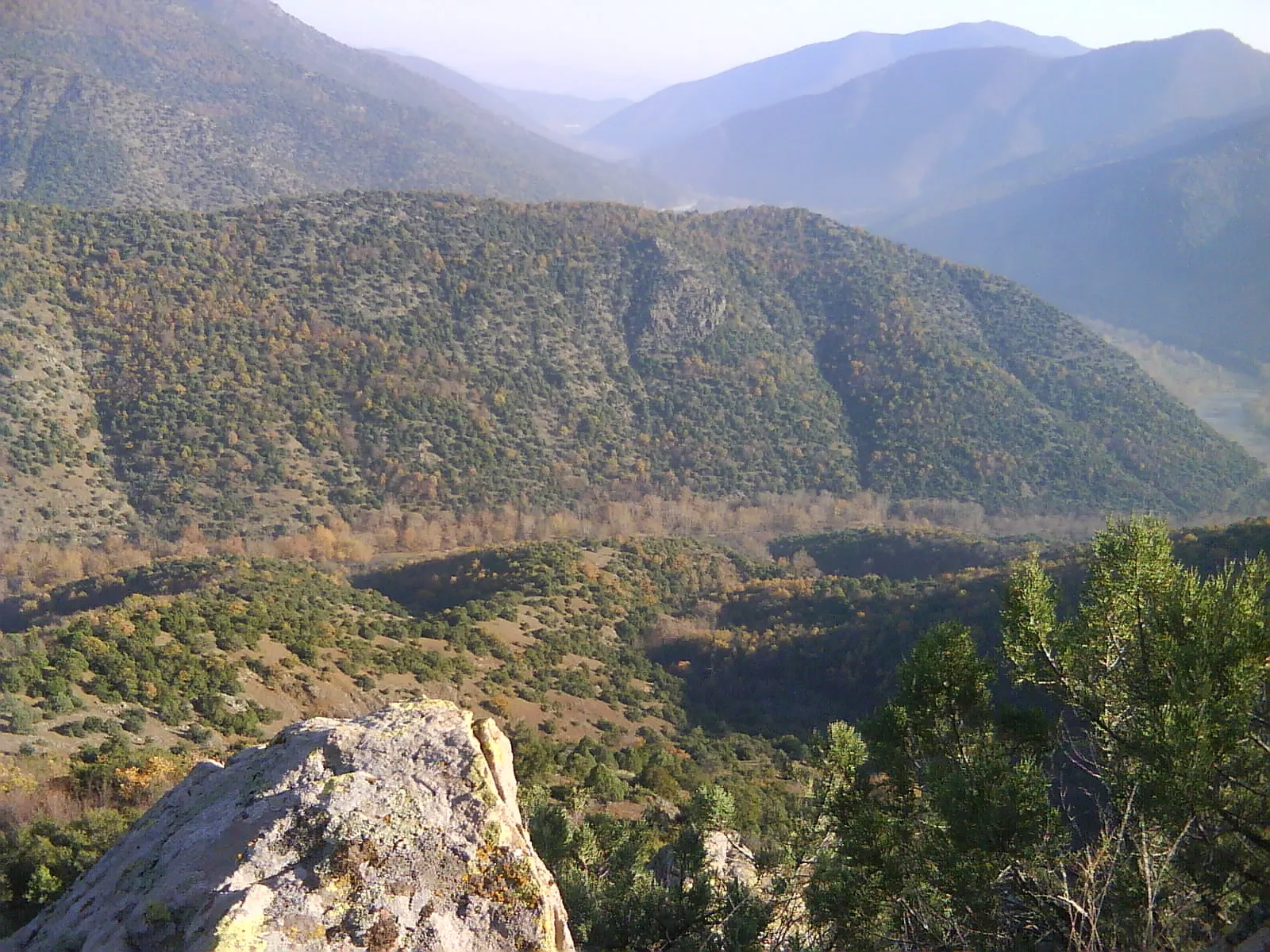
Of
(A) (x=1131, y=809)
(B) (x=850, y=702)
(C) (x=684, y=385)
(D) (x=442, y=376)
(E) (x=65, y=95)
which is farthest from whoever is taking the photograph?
(E) (x=65, y=95)

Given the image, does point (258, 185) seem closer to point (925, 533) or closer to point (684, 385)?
point (684, 385)

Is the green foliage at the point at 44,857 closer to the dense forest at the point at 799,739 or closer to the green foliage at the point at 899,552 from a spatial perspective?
the dense forest at the point at 799,739

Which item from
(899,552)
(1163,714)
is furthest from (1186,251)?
(1163,714)

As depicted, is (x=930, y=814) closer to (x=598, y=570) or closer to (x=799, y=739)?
(x=799, y=739)

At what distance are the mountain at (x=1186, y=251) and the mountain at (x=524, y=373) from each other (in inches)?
2708

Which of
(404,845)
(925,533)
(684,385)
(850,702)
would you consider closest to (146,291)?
(684,385)

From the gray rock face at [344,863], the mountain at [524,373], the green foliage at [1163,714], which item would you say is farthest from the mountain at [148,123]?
the green foliage at [1163,714]

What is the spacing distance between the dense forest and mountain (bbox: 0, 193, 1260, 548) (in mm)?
20688

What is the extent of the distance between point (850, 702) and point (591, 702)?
545 inches

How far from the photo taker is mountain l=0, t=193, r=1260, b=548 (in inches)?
2293

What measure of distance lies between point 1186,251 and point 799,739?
6802 inches

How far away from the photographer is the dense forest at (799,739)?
7.42m

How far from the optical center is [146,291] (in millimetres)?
65688

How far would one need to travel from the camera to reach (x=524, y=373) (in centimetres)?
8081
